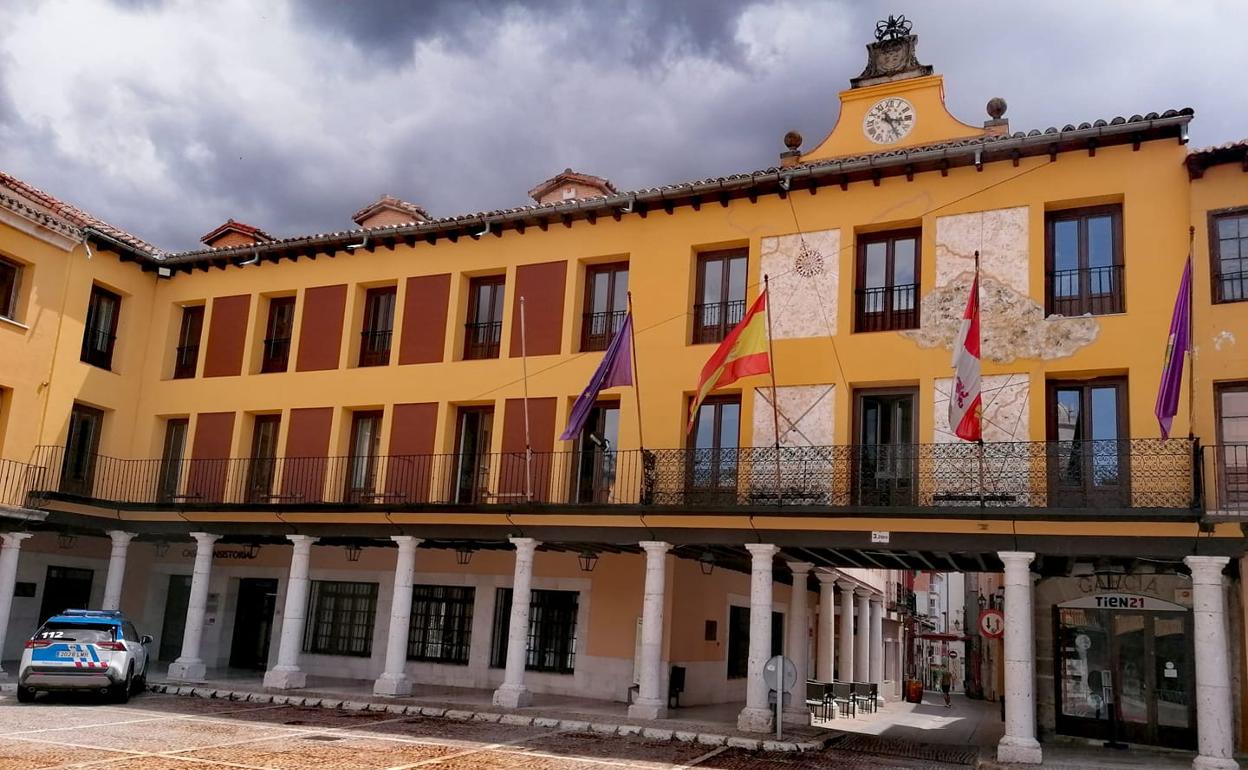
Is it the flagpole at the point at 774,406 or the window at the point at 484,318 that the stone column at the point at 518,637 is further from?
the flagpole at the point at 774,406

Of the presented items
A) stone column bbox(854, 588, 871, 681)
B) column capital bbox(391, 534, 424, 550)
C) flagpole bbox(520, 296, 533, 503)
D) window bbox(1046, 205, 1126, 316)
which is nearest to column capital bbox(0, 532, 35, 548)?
column capital bbox(391, 534, 424, 550)

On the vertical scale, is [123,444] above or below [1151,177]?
below

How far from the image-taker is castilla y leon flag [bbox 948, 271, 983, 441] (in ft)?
54.7

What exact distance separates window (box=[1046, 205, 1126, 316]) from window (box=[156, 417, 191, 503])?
67.2ft

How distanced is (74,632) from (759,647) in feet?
40.3

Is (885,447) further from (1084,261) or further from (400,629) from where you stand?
(400,629)

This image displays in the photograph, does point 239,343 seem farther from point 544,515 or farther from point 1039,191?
point 1039,191

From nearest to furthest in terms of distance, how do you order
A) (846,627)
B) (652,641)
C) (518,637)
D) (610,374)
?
(610,374) < (652,641) < (518,637) < (846,627)

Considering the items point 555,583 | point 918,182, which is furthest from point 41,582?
point 918,182

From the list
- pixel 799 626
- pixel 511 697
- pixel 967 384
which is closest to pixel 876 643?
pixel 799 626

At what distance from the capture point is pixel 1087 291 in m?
18.7

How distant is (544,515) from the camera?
21.4 m

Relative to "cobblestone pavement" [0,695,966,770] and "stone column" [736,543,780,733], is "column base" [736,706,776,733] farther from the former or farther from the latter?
"cobblestone pavement" [0,695,966,770]

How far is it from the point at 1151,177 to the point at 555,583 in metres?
14.8
